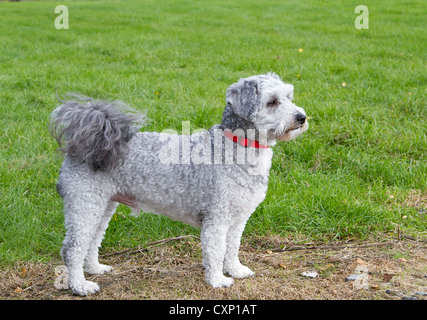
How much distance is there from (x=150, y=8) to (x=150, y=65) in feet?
29.2

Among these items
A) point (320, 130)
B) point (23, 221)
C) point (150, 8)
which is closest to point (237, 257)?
point (23, 221)

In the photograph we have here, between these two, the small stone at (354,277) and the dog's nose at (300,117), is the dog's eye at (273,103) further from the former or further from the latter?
the small stone at (354,277)

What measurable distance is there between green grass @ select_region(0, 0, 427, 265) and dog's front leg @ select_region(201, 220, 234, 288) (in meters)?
1.00

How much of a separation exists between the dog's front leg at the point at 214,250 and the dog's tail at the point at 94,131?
0.87m

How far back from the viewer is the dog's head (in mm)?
3688

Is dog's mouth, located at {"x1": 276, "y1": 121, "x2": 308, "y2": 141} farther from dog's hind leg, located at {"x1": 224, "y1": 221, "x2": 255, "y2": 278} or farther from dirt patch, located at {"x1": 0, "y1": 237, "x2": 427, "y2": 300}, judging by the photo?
dirt patch, located at {"x1": 0, "y1": 237, "x2": 427, "y2": 300}

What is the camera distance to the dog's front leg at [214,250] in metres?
3.85

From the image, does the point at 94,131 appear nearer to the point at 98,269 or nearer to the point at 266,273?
the point at 98,269

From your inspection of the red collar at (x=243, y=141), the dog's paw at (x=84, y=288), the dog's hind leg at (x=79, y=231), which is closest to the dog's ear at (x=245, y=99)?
the red collar at (x=243, y=141)

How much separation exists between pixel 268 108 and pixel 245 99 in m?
0.21

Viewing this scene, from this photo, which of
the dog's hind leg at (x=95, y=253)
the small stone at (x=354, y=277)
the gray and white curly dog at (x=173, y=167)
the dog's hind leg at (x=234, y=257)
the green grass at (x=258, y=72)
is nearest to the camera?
the gray and white curly dog at (x=173, y=167)

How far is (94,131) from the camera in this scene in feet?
12.4

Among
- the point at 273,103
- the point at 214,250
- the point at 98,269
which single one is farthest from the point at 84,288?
the point at 273,103

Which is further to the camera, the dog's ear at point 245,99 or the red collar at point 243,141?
the red collar at point 243,141
